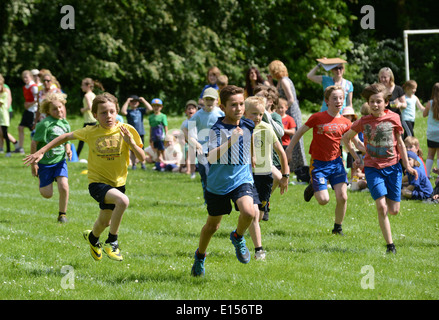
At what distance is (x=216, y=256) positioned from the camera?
24.9ft

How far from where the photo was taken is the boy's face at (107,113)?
7.23m

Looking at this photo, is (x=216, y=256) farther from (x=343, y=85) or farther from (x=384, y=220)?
(x=343, y=85)

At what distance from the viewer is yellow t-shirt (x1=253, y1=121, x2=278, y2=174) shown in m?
7.82

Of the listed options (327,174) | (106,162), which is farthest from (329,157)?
(106,162)

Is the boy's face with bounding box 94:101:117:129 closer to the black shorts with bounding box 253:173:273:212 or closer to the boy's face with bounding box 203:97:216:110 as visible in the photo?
the black shorts with bounding box 253:173:273:212

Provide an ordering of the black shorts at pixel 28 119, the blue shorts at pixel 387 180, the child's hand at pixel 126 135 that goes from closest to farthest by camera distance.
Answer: the child's hand at pixel 126 135, the blue shorts at pixel 387 180, the black shorts at pixel 28 119

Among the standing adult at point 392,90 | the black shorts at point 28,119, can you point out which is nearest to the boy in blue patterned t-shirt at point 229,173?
the standing adult at point 392,90

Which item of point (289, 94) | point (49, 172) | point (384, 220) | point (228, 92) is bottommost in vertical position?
point (384, 220)

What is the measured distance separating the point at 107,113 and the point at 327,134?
303cm

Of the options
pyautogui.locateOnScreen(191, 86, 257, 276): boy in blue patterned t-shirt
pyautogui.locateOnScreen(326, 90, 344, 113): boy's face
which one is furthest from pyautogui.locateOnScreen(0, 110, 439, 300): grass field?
pyautogui.locateOnScreen(326, 90, 344, 113): boy's face

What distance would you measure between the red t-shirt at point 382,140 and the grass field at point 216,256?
1.04m

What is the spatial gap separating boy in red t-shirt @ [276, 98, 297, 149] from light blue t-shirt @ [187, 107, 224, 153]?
1.62m

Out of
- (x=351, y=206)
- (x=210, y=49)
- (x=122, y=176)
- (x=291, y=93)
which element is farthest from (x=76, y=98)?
(x=122, y=176)

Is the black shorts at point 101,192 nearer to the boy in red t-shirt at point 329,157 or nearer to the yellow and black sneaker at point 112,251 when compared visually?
the yellow and black sneaker at point 112,251
